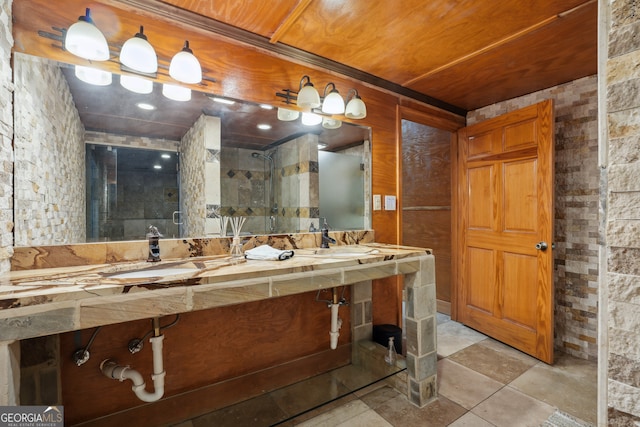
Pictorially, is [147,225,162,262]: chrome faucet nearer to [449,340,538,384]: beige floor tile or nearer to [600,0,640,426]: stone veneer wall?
[600,0,640,426]: stone veneer wall

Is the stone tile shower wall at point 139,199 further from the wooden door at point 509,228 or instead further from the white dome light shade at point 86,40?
the wooden door at point 509,228

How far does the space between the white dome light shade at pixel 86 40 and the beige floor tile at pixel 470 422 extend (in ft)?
8.29

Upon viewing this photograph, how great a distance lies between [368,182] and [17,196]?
195cm

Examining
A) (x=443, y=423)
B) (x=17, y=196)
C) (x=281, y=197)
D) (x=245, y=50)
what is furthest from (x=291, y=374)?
(x=245, y=50)

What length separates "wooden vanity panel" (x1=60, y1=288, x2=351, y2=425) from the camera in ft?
4.34

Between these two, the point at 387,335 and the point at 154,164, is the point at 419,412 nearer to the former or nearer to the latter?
the point at 387,335

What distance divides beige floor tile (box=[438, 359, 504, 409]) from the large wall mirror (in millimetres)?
1287

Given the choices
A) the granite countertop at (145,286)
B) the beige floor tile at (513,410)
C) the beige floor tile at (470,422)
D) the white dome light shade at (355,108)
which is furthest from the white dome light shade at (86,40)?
the beige floor tile at (513,410)

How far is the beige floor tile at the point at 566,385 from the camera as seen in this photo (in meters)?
1.67

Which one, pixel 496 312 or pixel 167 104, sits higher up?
pixel 167 104

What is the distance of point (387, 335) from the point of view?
6.79 feet

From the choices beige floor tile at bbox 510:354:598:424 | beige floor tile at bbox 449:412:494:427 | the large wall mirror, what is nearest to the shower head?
the large wall mirror

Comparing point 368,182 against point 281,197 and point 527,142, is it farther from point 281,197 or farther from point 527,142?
point 527,142

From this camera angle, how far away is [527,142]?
2.29 metres
